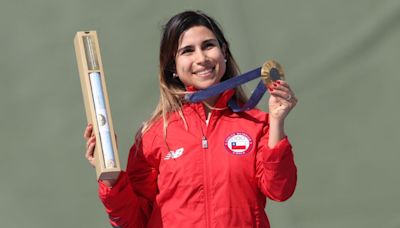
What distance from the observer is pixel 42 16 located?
4.26 m

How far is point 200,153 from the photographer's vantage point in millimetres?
3217

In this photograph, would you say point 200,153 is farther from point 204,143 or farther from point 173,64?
point 173,64

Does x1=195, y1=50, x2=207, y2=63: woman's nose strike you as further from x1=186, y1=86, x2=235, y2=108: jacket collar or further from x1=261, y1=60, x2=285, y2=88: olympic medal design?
x1=261, y1=60, x2=285, y2=88: olympic medal design

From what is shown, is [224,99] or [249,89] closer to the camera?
[224,99]

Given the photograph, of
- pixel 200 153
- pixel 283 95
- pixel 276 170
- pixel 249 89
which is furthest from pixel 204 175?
pixel 249 89

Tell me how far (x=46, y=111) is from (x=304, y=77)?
93 cm

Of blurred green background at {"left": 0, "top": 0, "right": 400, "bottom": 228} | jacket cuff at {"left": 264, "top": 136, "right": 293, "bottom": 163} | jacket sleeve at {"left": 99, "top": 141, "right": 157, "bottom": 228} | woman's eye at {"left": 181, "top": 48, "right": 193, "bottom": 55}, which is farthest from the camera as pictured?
blurred green background at {"left": 0, "top": 0, "right": 400, "bottom": 228}

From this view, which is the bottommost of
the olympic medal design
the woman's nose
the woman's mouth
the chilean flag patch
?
the chilean flag patch

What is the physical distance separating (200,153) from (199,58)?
0.87 ft

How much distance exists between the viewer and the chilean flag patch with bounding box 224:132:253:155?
127 inches

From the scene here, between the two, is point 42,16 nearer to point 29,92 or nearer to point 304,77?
point 29,92

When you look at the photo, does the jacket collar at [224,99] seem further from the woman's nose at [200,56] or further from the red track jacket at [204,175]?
the woman's nose at [200,56]

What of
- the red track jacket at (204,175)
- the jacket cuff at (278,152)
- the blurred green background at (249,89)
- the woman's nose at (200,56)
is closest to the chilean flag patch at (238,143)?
the red track jacket at (204,175)

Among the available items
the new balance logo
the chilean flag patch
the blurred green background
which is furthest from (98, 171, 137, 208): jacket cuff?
the blurred green background
